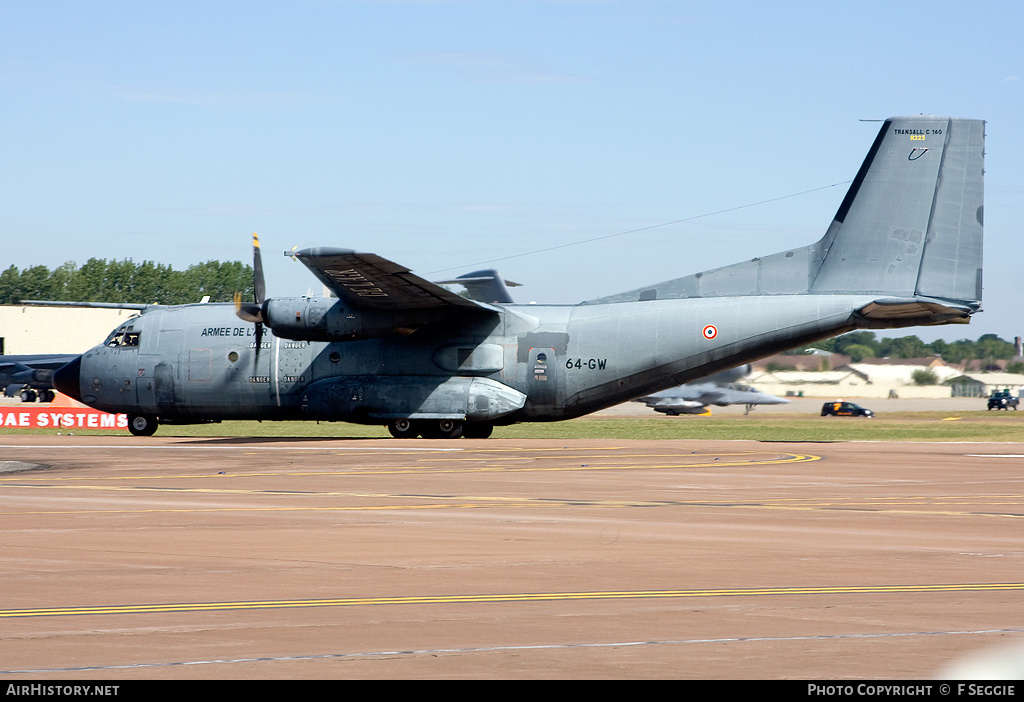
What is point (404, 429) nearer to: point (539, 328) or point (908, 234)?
point (539, 328)

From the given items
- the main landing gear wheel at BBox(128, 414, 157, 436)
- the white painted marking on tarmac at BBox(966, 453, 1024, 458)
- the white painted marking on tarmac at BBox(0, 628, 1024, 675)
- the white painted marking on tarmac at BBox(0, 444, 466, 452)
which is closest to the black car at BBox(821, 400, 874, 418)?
the white painted marking on tarmac at BBox(966, 453, 1024, 458)

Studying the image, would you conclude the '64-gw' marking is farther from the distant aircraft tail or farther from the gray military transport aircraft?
the distant aircraft tail

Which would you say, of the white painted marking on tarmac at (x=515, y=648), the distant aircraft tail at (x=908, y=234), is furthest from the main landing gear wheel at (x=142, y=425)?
the white painted marking on tarmac at (x=515, y=648)

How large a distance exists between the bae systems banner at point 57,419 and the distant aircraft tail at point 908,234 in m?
28.2

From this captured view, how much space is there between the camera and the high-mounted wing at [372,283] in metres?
29.0

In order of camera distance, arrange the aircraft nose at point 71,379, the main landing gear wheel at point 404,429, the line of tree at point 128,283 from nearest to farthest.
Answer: the main landing gear wheel at point 404,429 → the aircraft nose at point 71,379 → the line of tree at point 128,283

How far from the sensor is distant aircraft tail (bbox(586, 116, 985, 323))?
30828 millimetres

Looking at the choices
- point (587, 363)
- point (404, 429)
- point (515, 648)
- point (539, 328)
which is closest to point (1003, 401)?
point (587, 363)

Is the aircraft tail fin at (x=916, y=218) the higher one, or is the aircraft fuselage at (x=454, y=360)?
the aircraft tail fin at (x=916, y=218)

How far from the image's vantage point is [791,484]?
65.8ft

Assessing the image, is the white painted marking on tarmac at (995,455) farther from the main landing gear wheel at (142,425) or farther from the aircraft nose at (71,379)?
the aircraft nose at (71,379)

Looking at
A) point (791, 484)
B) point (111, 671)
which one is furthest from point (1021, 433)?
point (111, 671)

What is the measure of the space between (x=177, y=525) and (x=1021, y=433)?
1403 inches

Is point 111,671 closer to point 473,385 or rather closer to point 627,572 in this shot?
point 627,572
